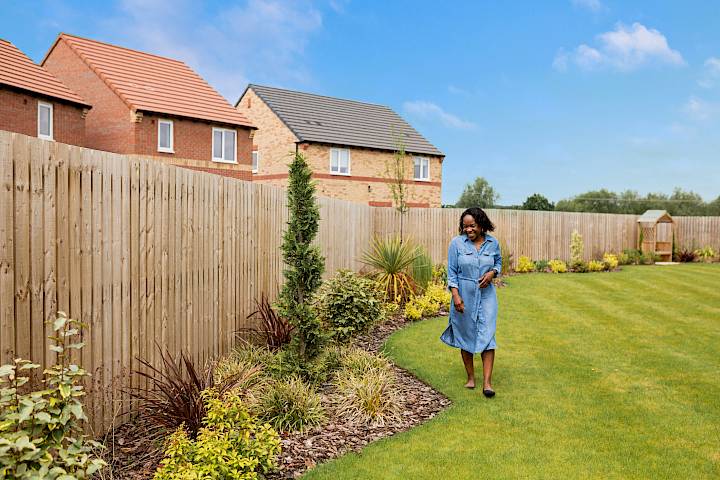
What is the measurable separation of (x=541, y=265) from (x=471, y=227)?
14.8m

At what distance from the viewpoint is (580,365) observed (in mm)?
7695

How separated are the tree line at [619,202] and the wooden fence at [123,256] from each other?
46.9 meters

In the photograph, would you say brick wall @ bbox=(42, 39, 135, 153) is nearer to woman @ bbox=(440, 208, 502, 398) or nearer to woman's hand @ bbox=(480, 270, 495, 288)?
woman @ bbox=(440, 208, 502, 398)

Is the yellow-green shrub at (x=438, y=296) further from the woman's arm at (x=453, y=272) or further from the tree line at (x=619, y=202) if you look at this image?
the tree line at (x=619, y=202)

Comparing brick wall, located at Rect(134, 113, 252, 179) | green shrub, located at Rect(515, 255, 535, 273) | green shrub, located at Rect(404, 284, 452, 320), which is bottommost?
green shrub, located at Rect(404, 284, 452, 320)

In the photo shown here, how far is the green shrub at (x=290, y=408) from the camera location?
5.22 metres

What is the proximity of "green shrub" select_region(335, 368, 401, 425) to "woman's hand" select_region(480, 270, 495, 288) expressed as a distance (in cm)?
Answer: 144

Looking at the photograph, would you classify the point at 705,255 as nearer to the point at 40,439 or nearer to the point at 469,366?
the point at 469,366

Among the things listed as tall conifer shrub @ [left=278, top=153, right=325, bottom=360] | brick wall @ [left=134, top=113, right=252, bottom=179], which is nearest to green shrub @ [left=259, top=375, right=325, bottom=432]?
tall conifer shrub @ [left=278, top=153, right=325, bottom=360]

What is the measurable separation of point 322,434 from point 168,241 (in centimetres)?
233

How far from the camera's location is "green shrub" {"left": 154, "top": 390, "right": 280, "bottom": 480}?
3.84 meters

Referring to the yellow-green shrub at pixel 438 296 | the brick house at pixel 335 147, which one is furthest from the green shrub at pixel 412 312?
the brick house at pixel 335 147

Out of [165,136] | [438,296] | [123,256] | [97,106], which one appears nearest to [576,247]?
[438,296]

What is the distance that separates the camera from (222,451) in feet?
12.9
